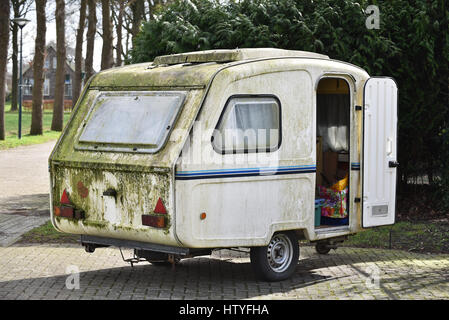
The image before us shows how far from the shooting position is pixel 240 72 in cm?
868

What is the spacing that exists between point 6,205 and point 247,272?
7.08 metres

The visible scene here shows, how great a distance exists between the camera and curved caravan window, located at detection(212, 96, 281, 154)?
851 centimetres

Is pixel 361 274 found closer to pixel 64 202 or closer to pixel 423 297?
pixel 423 297

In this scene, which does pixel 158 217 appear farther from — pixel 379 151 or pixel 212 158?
pixel 379 151

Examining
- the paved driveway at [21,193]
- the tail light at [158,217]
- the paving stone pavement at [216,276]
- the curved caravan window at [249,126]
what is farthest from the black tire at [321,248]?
the paved driveway at [21,193]

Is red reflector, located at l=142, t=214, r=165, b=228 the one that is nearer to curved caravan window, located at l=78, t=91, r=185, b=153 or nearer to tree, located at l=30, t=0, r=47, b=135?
curved caravan window, located at l=78, t=91, r=185, b=153

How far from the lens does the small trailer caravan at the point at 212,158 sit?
8.28 meters

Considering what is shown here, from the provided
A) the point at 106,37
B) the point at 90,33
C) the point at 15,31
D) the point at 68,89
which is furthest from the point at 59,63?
the point at 68,89

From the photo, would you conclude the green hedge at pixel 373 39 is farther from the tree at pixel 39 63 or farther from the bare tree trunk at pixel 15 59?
the bare tree trunk at pixel 15 59

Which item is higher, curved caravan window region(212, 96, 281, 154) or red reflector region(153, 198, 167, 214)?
curved caravan window region(212, 96, 281, 154)

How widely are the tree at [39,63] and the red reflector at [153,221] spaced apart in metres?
26.1

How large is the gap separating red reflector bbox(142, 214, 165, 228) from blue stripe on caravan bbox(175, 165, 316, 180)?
468mm
